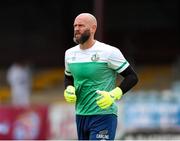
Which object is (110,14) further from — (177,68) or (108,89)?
(108,89)

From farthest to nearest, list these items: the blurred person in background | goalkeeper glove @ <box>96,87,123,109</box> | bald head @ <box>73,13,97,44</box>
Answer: the blurred person in background
bald head @ <box>73,13,97,44</box>
goalkeeper glove @ <box>96,87,123,109</box>

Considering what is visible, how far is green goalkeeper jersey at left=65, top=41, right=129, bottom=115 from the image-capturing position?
6758 millimetres

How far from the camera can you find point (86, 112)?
679 centimetres

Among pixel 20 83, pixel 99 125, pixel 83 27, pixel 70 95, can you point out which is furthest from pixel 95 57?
pixel 20 83

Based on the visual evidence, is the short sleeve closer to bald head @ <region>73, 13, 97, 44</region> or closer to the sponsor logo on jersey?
the sponsor logo on jersey

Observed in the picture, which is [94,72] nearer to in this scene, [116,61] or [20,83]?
[116,61]

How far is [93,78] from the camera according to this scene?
6.77 m

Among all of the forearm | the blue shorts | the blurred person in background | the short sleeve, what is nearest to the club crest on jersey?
the short sleeve

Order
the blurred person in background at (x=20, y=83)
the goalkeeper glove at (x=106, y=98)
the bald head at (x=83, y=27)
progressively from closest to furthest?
the goalkeeper glove at (x=106, y=98) < the bald head at (x=83, y=27) < the blurred person in background at (x=20, y=83)

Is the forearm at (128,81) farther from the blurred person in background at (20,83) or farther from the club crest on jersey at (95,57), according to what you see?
the blurred person in background at (20,83)

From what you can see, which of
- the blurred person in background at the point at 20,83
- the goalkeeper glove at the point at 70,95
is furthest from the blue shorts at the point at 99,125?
the blurred person in background at the point at 20,83

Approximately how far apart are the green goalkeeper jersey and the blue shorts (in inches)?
1.9

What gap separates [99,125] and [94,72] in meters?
0.46

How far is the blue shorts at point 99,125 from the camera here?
→ 6.78 m
